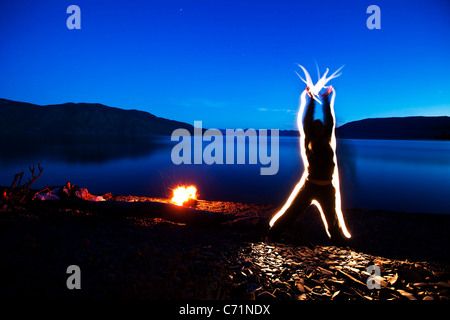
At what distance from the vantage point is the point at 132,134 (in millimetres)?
175875

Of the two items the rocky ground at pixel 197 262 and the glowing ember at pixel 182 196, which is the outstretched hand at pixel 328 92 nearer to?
the rocky ground at pixel 197 262

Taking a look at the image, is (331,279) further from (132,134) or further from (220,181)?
(132,134)

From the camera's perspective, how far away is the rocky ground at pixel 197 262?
10.4ft

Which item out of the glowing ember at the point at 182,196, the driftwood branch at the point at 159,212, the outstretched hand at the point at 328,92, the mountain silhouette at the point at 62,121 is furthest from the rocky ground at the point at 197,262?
the mountain silhouette at the point at 62,121

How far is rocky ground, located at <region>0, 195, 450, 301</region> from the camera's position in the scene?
3168 millimetres

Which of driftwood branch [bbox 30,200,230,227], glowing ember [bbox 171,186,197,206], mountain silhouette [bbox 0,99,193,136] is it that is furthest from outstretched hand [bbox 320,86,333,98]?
mountain silhouette [bbox 0,99,193,136]

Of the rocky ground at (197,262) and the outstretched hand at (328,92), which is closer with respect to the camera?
the rocky ground at (197,262)

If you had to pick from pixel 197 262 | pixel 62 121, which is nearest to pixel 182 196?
pixel 197 262

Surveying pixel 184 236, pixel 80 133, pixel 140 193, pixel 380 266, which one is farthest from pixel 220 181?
pixel 80 133

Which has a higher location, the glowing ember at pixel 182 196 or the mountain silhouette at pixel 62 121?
the mountain silhouette at pixel 62 121

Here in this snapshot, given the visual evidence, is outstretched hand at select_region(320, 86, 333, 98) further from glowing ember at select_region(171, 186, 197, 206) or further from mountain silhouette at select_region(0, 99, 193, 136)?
mountain silhouette at select_region(0, 99, 193, 136)

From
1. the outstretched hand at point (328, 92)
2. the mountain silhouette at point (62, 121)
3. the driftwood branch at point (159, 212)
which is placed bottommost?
the driftwood branch at point (159, 212)

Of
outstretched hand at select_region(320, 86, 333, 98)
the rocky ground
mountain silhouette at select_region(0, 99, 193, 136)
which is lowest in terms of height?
the rocky ground

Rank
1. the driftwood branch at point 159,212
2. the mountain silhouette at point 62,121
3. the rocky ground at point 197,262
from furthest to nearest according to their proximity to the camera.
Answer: the mountain silhouette at point 62,121 < the driftwood branch at point 159,212 < the rocky ground at point 197,262
